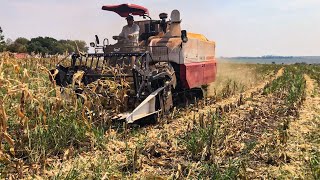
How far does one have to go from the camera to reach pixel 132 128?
6.22 metres

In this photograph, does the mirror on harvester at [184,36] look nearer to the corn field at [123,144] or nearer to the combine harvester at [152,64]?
the combine harvester at [152,64]

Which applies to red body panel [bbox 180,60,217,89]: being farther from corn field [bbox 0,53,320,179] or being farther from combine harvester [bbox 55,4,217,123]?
corn field [bbox 0,53,320,179]

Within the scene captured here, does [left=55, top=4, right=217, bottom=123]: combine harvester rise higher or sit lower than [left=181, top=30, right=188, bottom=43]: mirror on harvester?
lower

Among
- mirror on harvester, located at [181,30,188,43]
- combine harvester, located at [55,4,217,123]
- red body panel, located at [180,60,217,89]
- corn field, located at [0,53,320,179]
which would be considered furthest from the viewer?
red body panel, located at [180,60,217,89]

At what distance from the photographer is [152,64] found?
328 inches

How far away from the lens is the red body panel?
8031 mm

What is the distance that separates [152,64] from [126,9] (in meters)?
1.38

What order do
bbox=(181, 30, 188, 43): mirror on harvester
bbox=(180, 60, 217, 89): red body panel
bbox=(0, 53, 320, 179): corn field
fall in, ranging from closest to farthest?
1. bbox=(0, 53, 320, 179): corn field
2. bbox=(181, 30, 188, 43): mirror on harvester
3. bbox=(180, 60, 217, 89): red body panel

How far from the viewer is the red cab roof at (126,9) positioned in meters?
8.12

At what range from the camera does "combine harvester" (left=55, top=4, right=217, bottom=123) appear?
6637 millimetres

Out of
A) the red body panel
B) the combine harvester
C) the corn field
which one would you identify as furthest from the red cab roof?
the corn field

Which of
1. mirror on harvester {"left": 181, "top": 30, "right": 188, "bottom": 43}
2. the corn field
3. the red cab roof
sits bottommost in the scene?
the corn field

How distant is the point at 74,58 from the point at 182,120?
2608mm

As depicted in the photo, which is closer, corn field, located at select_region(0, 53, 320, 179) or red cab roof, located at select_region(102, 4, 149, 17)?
corn field, located at select_region(0, 53, 320, 179)
